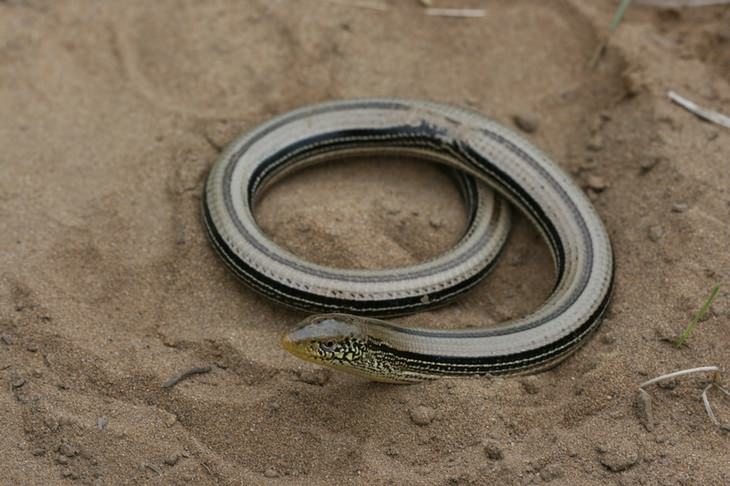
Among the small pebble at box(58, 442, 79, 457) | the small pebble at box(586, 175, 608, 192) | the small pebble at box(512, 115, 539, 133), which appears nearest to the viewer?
the small pebble at box(58, 442, 79, 457)

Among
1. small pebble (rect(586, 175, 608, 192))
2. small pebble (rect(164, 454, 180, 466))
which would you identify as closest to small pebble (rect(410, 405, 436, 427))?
small pebble (rect(164, 454, 180, 466))

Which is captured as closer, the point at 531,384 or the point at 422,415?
the point at 422,415

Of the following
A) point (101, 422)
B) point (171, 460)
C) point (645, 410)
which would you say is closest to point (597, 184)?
point (645, 410)

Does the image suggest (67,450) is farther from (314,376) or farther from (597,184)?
(597,184)

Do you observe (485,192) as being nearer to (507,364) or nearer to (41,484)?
(507,364)

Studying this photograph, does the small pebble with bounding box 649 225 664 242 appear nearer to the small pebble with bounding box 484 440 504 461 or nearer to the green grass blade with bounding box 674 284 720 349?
the green grass blade with bounding box 674 284 720 349

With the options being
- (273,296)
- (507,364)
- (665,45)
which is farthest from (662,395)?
(665,45)
